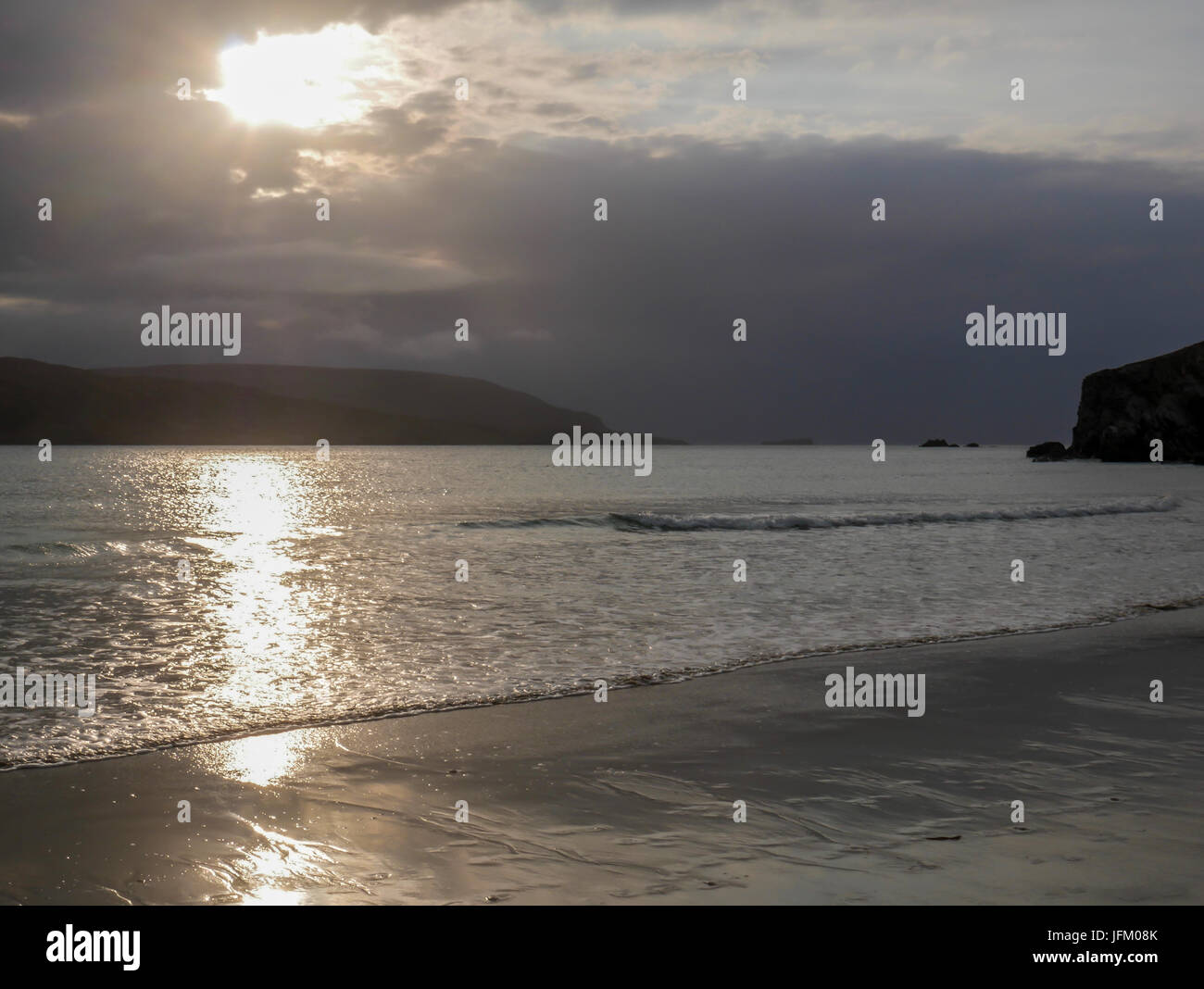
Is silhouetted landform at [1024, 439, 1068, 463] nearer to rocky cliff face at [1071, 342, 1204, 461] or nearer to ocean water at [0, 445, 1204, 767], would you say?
rocky cliff face at [1071, 342, 1204, 461]

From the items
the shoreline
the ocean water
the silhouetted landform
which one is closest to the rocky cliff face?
the silhouetted landform

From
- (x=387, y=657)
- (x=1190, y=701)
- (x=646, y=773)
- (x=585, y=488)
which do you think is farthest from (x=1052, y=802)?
(x=585, y=488)

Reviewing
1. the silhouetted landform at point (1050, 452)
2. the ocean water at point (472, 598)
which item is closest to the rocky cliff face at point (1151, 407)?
the silhouetted landform at point (1050, 452)

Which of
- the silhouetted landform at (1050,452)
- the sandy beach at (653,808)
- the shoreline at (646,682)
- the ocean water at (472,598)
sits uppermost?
the silhouetted landform at (1050,452)

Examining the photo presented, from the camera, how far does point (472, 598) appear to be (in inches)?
622

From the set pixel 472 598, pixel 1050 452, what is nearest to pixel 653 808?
pixel 472 598

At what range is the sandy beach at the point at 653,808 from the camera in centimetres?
473

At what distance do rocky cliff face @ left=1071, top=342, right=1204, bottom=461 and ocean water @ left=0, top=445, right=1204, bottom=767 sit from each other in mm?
89319

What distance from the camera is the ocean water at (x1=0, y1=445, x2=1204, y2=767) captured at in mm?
9484

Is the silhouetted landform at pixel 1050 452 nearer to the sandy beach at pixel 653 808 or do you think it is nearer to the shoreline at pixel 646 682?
the shoreline at pixel 646 682

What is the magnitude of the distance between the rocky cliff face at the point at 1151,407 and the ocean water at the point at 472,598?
8932cm

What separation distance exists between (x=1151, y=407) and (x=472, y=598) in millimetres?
126362
